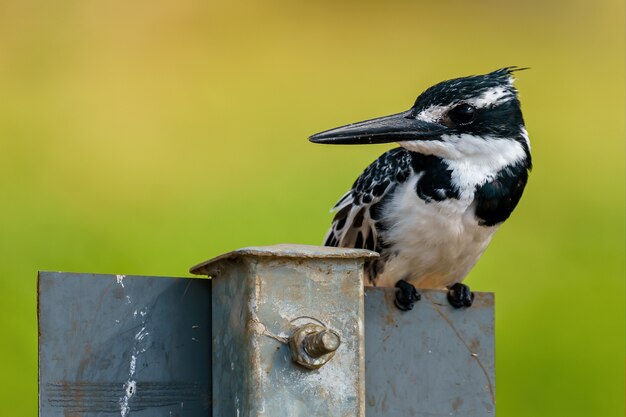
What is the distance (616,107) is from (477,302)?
2.35 meters

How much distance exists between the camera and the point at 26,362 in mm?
3301

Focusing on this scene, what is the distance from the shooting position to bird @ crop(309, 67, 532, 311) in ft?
9.70

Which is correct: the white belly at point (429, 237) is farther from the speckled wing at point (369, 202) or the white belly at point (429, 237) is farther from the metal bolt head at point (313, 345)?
the metal bolt head at point (313, 345)

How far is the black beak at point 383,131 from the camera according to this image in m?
2.71

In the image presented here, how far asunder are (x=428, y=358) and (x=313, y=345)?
15.0 inches

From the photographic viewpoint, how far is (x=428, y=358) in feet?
6.64

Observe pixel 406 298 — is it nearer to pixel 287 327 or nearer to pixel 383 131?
pixel 287 327

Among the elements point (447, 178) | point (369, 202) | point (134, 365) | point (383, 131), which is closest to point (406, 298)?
point (134, 365)

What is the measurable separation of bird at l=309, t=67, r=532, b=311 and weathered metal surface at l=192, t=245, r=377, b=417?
1.07 metres

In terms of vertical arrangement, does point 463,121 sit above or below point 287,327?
above

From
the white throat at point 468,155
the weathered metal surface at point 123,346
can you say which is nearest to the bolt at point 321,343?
the weathered metal surface at point 123,346

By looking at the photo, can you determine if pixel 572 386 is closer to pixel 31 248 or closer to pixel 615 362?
pixel 615 362

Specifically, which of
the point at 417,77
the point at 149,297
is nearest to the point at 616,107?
the point at 417,77

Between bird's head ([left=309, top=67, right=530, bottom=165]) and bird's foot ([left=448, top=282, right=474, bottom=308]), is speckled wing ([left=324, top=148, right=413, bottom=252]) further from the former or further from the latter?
bird's foot ([left=448, top=282, right=474, bottom=308])
